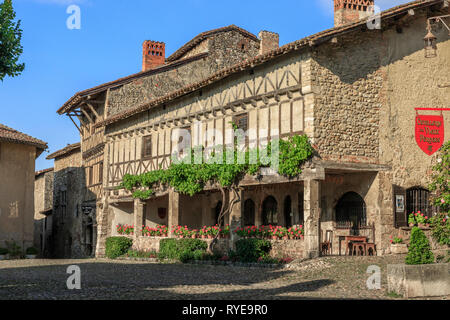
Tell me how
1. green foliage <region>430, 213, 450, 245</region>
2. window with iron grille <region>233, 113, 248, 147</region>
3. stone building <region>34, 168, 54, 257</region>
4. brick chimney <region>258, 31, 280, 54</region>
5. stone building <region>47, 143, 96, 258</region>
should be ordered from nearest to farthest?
green foliage <region>430, 213, 450, 245</region> → window with iron grille <region>233, 113, 248, 147</region> → brick chimney <region>258, 31, 280, 54</region> → stone building <region>47, 143, 96, 258</region> → stone building <region>34, 168, 54, 257</region>

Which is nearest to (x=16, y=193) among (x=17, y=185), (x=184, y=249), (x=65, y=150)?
(x=17, y=185)

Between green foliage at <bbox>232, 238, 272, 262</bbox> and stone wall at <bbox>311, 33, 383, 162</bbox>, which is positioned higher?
stone wall at <bbox>311, 33, 383, 162</bbox>

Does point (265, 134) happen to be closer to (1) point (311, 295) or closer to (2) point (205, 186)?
(2) point (205, 186)

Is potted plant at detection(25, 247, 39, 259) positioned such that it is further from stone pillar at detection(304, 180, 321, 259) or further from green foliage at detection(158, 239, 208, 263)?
stone pillar at detection(304, 180, 321, 259)

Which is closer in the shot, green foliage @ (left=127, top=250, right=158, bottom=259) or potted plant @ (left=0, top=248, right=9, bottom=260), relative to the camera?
green foliage @ (left=127, top=250, right=158, bottom=259)

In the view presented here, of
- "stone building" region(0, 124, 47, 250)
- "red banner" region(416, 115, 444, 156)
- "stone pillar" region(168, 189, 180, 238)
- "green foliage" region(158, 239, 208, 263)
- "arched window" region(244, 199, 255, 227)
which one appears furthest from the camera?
"stone building" region(0, 124, 47, 250)

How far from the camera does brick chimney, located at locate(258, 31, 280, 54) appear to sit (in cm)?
2444

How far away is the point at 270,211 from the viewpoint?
2100 cm

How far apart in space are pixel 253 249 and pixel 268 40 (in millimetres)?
10970

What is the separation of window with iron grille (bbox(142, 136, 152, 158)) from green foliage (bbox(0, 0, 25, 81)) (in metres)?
12.7

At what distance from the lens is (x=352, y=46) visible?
17.2 meters

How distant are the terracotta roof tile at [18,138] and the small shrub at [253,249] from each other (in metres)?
12.7

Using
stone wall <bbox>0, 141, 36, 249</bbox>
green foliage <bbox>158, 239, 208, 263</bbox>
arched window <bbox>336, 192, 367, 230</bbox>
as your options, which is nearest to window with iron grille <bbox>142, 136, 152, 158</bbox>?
green foliage <bbox>158, 239, 208, 263</bbox>
